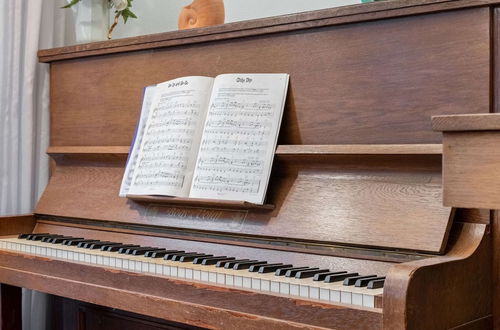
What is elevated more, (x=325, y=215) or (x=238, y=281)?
(x=325, y=215)

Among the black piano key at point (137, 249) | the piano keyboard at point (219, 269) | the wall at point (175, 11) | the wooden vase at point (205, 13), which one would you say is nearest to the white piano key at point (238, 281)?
the piano keyboard at point (219, 269)

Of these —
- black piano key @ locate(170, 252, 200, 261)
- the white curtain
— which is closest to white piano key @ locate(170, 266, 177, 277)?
black piano key @ locate(170, 252, 200, 261)

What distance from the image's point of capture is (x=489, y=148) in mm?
1134

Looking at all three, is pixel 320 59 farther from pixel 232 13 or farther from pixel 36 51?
pixel 36 51

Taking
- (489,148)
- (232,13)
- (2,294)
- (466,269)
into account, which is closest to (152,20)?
(232,13)

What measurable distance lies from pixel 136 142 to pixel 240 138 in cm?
46

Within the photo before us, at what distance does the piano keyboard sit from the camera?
1461 millimetres

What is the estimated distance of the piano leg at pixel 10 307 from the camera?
2.45 meters

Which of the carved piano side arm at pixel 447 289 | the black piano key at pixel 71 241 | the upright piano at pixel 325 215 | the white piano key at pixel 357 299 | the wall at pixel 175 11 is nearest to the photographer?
the carved piano side arm at pixel 447 289

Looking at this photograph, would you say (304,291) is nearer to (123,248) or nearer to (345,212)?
(345,212)

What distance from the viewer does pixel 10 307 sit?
2.47m

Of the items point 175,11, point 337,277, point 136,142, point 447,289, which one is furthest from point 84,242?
point 175,11

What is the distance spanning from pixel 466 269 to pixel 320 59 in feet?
2.40

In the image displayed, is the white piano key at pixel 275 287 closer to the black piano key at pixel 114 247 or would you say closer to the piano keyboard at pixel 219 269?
the piano keyboard at pixel 219 269
